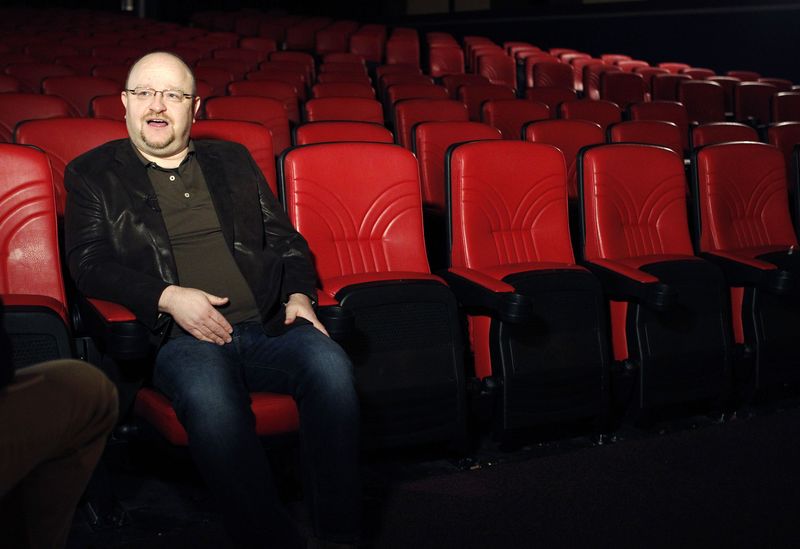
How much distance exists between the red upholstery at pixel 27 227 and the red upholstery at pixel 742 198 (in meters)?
1.20

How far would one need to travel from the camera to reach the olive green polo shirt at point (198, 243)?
1131 millimetres

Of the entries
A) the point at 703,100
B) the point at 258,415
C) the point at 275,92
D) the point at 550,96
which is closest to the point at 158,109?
the point at 258,415

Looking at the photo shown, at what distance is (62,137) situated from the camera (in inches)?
53.3

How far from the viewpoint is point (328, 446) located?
0.97m

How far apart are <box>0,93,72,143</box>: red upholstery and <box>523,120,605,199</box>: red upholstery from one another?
1049 mm

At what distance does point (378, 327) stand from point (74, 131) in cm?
59

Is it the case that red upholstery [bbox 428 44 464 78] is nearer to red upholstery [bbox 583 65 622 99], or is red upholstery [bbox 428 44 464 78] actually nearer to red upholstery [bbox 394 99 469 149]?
red upholstery [bbox 583 65 622 99]

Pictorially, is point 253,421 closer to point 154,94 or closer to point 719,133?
point 154,94

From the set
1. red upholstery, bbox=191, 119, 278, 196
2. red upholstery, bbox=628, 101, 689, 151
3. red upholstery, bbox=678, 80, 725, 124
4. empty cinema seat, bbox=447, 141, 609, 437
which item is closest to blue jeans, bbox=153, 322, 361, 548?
empty cinema seat, bbox=447, 141, 609, 437

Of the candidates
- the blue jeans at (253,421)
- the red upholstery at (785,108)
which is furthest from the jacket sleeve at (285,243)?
the red upholstery at (785,108)

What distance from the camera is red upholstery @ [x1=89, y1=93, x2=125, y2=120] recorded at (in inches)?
73.5

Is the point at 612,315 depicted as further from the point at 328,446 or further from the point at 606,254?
the point at 328,446

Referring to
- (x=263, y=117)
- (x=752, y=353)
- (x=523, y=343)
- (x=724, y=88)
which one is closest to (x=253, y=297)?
A: (x=523, y=343)

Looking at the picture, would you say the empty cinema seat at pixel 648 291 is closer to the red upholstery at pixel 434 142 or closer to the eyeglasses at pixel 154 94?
the red upholstery at pixel 434 142
